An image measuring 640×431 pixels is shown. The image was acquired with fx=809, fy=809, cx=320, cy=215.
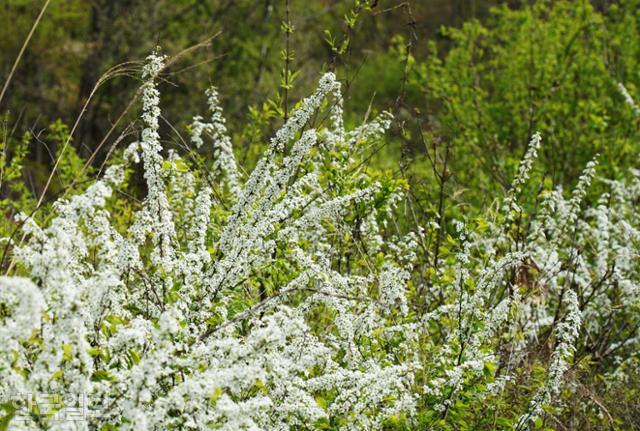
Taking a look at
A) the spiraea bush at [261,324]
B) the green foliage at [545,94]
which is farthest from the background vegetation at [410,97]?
the spiraea bush at [261,324]

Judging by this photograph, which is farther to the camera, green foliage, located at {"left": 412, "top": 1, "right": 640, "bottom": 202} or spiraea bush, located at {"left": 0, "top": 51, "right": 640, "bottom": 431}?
green foliage, located at {"left": 412, "top": 1, "right": 640, "bottom": 202}

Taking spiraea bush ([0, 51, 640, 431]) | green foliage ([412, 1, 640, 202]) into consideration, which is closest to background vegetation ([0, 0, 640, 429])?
green foliage ([412, 1, 640, 202])

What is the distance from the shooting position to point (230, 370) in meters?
2.96

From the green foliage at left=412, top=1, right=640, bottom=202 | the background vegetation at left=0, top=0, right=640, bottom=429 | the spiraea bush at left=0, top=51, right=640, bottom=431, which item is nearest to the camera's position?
the spiraea bush at left=0, top=51, right=640, bottom=431

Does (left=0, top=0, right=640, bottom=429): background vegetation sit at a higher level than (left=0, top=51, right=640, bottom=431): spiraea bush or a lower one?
higher

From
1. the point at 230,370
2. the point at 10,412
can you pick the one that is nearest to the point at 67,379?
the point at 10,412

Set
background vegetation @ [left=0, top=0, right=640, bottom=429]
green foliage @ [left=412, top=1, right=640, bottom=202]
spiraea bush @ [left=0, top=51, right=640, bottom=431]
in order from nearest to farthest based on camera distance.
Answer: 1. spiraea bush @ [left=0, top=51, right=640, bottom=431]
2. background vegetation @ [left=0, top=0, right=640, bottom=429]
3. green foliage @ [left=412, top=1, right=640, bottom=202]

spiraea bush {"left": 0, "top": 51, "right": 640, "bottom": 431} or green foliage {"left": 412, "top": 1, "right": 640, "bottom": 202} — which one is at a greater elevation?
green foliage {"left": 412, "top": 1, "right": 640, "bottom": 202}

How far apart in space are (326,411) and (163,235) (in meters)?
1.18

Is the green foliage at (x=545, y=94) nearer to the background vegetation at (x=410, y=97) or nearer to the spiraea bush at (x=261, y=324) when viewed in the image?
the background vegetation at (x=410, y=97)

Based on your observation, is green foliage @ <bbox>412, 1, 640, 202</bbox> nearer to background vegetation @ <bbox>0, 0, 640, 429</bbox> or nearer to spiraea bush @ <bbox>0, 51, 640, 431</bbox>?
background vegetation @ <bbox>0, 0, 640, 429</bbox>

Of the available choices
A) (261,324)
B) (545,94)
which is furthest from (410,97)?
(261,324)

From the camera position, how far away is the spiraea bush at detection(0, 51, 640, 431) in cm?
294

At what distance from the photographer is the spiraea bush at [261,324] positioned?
9.66 ft
